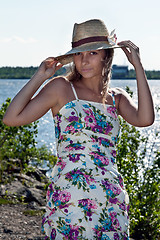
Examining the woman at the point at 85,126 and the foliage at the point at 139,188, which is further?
the foliage at the point at 139,188

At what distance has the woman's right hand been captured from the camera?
273 cm

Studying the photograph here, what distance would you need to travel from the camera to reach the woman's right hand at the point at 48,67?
2.73 m

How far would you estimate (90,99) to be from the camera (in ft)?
9.05

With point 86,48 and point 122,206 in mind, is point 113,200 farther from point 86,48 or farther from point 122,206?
point 86,48

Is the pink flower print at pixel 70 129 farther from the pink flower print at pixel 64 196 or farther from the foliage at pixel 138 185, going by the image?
the foliage at pixel 138 185

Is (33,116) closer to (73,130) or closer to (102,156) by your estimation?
(73,130)

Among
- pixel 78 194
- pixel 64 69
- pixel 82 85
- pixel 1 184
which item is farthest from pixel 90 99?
pixel 1 184

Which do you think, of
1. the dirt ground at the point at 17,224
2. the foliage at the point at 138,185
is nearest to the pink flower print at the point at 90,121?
the foliage at the point at 138,185

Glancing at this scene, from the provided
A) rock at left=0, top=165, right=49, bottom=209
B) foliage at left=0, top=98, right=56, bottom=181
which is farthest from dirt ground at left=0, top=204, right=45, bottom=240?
foliage at left=0, top=98, right=56, bottom=181

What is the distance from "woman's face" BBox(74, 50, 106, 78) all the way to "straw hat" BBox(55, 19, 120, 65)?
0.05m

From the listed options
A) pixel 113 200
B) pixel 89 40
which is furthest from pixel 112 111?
pixel 113 200

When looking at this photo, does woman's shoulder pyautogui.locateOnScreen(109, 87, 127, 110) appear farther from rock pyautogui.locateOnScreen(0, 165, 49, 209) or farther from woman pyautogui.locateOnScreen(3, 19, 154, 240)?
rock pyautogui.locateOnScreen(0, 165, 49, 209)

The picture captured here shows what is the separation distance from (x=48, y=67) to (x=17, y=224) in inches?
127

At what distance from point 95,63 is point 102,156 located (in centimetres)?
59
